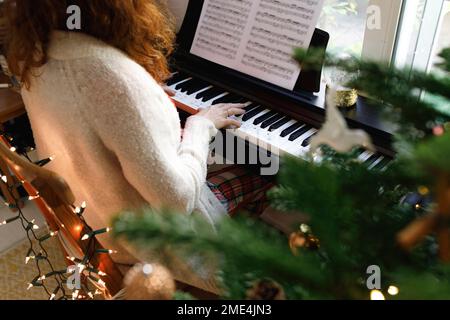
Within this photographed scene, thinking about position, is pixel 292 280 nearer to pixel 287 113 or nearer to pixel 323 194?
pixel 323 194

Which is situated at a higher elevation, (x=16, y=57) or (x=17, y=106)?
(x=16, y=57)

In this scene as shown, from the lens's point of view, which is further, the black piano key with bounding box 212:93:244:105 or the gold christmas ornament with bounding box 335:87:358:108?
the black piano key with bounding box 212:93:244:105

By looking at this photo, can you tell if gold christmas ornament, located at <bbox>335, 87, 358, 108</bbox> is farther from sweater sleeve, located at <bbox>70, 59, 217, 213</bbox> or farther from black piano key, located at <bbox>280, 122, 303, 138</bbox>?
sweater sleeve, located at <bbox>70, 59, 217, 213</bbox>

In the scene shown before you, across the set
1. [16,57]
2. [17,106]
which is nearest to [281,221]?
[16,57]

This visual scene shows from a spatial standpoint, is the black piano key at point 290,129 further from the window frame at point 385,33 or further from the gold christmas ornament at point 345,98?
the window frame at point 385,33

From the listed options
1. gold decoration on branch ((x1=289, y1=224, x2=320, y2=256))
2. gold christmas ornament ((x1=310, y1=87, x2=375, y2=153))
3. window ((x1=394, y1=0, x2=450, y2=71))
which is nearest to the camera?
gold christmas ornament ((x1=310, y1=87, x2=375, y2=153))

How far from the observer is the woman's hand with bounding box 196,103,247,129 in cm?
160

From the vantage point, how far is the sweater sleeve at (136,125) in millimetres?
1012

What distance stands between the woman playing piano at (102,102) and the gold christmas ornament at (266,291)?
1.42 feet

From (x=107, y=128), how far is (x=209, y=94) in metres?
0.84

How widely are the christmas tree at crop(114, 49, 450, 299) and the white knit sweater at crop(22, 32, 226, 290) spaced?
0.43 metres

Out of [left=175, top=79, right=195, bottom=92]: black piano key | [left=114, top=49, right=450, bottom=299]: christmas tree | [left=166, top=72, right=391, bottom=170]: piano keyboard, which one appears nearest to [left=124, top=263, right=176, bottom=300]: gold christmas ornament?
[left=114, top=49, right=450, bottom=299]: christmas tree

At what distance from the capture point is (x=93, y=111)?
1.03 meters

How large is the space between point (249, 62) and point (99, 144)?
84 cm
